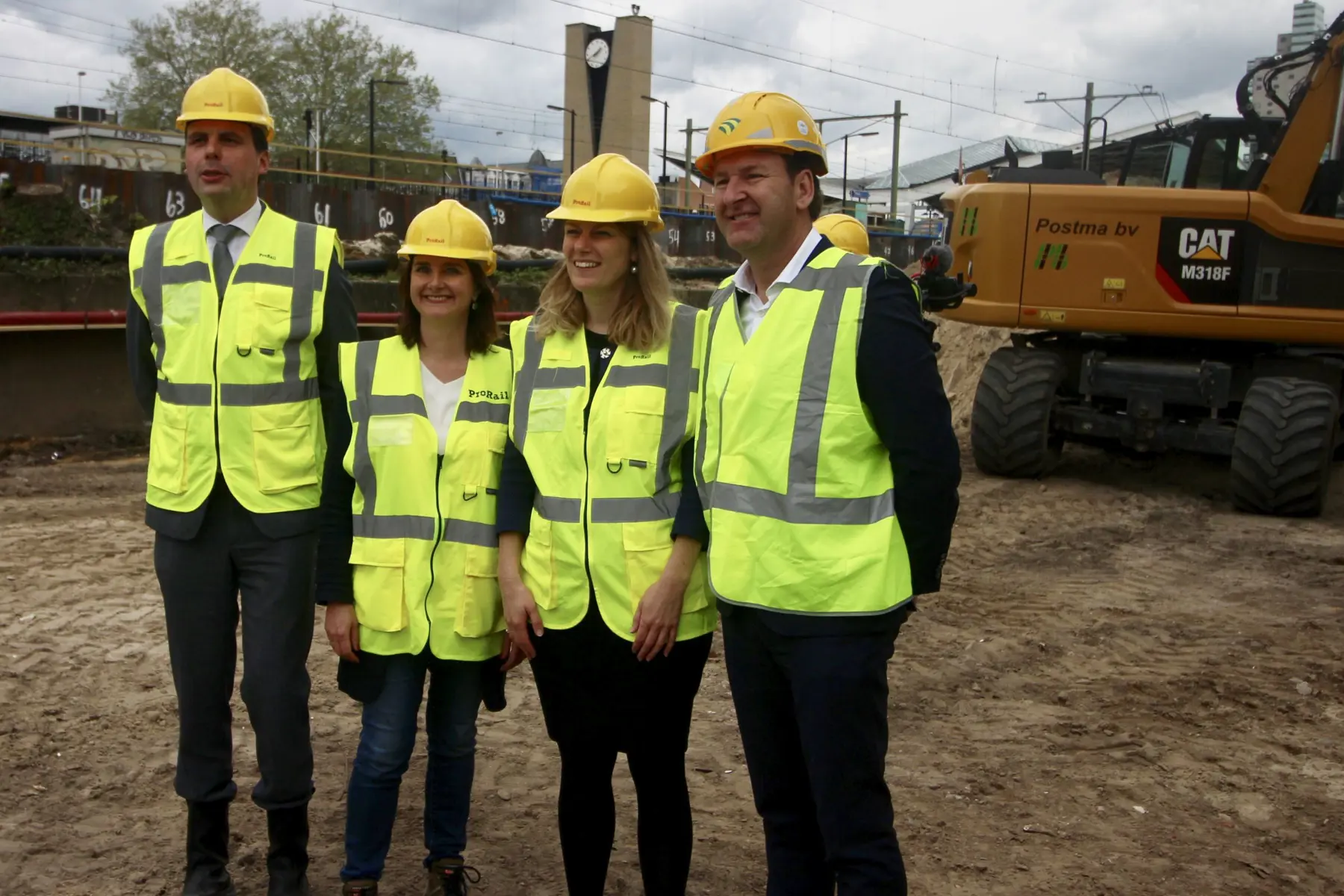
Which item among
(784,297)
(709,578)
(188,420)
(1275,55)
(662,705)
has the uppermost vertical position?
(1275,55)

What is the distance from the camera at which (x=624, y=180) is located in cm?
316

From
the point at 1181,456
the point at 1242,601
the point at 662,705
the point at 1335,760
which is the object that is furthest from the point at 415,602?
the point at 1181,456

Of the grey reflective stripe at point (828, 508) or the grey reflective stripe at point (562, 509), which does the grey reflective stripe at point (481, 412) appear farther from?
the grey reflective stripe at point (828, 508)

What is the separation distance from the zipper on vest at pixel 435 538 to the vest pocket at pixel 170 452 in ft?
2.29

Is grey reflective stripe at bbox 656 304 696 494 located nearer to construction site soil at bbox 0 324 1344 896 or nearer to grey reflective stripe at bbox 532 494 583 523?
grey reflective stripe at bbox 532 494 583 523

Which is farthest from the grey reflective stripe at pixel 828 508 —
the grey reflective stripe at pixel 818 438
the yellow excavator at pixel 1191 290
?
the yellow excavator at pixel 1191 290

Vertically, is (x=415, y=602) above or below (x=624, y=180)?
below

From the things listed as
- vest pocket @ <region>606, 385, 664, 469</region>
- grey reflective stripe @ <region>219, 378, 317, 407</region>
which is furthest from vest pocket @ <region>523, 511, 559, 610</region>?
grey reflective stripe @ <region>219, 378, 317, 407</region>

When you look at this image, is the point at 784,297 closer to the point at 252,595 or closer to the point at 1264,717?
the point at 252,595

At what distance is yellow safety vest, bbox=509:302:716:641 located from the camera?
309 centimetres

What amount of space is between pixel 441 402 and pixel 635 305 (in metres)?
0.61

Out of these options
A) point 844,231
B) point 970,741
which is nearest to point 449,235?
point 970,741

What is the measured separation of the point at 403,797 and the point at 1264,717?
3650 mm

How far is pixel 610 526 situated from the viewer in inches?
122
